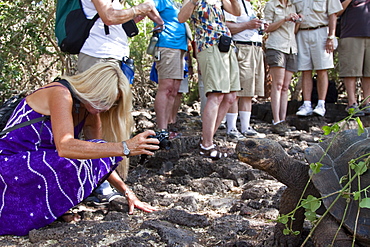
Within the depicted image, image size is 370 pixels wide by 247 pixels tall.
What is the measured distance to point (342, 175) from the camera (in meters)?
2.05

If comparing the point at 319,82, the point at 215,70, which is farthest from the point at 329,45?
the point at 215,70

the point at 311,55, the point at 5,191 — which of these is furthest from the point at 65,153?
the point at 311,55

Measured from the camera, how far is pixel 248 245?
2248 mm

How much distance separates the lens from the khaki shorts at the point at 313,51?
5461 mm

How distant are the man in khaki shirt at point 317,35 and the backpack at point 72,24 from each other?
3.16m

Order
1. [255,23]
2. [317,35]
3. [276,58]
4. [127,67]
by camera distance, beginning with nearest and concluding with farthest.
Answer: [127,67] → [255,23] → [276,58] → [317,35]

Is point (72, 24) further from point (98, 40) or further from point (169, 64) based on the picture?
point (169, 64)

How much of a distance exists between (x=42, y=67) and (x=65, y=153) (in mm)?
4505

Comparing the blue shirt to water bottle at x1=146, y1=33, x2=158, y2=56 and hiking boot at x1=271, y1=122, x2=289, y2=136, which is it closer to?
water bottle at x1=146, y1=33, x2=158, y2=56

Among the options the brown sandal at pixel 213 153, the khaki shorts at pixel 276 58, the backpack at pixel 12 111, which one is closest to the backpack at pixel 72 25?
the backpack at pixel 12 111

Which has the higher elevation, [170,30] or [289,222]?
[170,30]

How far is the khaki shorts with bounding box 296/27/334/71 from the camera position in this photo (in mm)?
5461

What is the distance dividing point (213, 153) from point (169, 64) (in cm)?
106

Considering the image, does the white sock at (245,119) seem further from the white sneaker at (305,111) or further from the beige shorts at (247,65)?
the white sneaker at (305,111)
